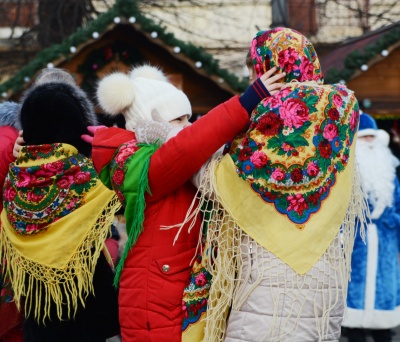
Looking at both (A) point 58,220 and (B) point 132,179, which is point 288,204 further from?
(A) point 58,220

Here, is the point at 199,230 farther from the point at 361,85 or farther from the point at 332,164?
the point at 361,85

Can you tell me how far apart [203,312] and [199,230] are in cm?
31

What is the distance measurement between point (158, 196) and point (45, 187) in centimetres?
105

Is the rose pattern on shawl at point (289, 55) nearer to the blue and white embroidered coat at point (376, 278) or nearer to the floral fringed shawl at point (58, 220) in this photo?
the floral fringed shawl at point (58, 220)

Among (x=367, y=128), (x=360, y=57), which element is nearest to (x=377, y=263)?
Answer: (x=367, y=128)

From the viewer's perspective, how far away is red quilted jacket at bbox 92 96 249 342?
3.08 meters

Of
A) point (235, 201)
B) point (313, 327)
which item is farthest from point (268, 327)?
point (235, 201)

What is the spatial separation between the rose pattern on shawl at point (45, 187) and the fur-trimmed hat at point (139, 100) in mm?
628

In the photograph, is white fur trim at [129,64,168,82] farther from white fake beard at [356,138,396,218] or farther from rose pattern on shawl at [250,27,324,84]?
white fake beard at [356,138,396,218]

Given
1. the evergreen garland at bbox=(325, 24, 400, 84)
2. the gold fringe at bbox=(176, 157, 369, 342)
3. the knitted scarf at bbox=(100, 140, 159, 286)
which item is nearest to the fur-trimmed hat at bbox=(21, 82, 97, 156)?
the knitted scarf at bbox=(100, 140, 159, 286)

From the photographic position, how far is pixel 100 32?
320 inches

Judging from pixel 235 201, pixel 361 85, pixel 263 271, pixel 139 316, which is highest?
pixel 235 201

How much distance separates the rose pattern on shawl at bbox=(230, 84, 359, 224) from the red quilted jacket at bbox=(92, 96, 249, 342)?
0.37ft

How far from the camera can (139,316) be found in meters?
3.24
